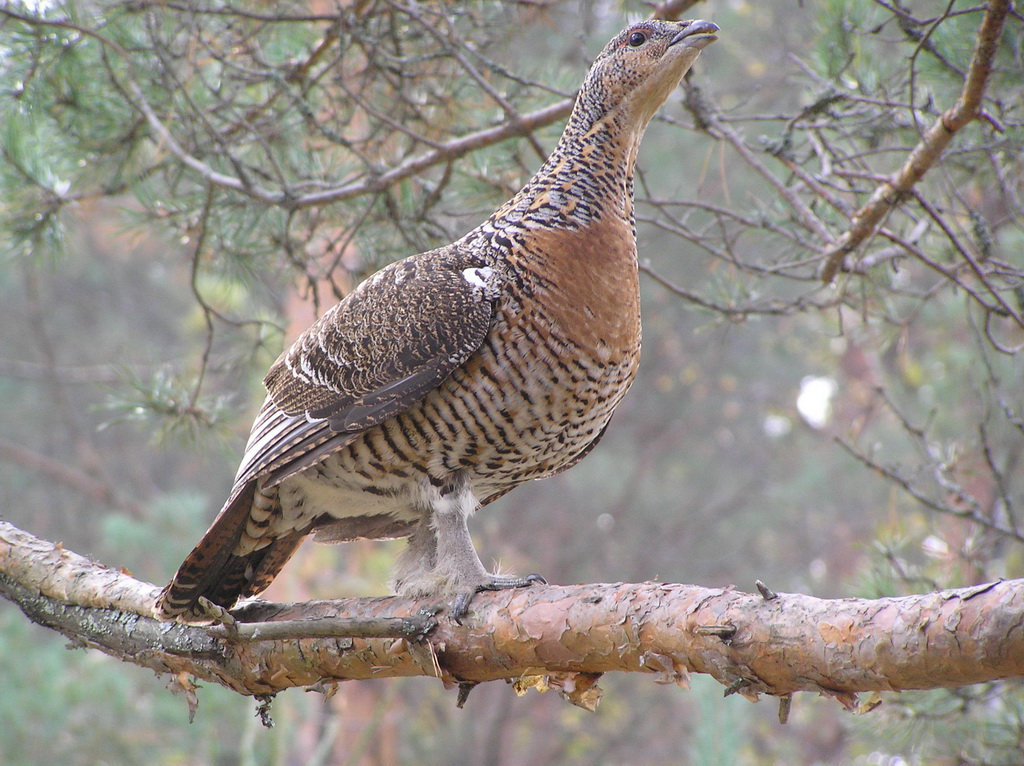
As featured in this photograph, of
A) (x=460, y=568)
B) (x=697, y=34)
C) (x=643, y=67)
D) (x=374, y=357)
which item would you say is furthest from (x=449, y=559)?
(x=697, y=34)

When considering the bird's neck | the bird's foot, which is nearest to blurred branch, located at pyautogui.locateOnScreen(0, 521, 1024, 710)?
the bird's foot

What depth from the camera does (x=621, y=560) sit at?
13.3m

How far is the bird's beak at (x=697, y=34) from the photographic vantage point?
9.35ft

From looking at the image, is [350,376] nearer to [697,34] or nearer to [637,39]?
[637,39]

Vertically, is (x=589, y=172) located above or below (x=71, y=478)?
below

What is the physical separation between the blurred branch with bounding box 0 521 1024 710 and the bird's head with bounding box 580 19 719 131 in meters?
1.60

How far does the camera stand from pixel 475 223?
15.3 ft

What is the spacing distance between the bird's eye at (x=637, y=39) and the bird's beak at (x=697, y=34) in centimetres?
12

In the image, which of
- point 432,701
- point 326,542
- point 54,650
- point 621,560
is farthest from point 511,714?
point 326,542

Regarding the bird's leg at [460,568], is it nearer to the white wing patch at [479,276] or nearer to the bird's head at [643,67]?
the white wing patch at [479,276]

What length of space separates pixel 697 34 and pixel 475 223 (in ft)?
6.45

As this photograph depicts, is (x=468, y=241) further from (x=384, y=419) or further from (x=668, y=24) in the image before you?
(x=668, y=24)

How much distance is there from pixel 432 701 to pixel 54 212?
9.43 metres

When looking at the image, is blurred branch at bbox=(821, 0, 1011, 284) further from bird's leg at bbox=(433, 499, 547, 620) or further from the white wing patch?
bird's leg at bbox=(433, 499, 547, 620)
